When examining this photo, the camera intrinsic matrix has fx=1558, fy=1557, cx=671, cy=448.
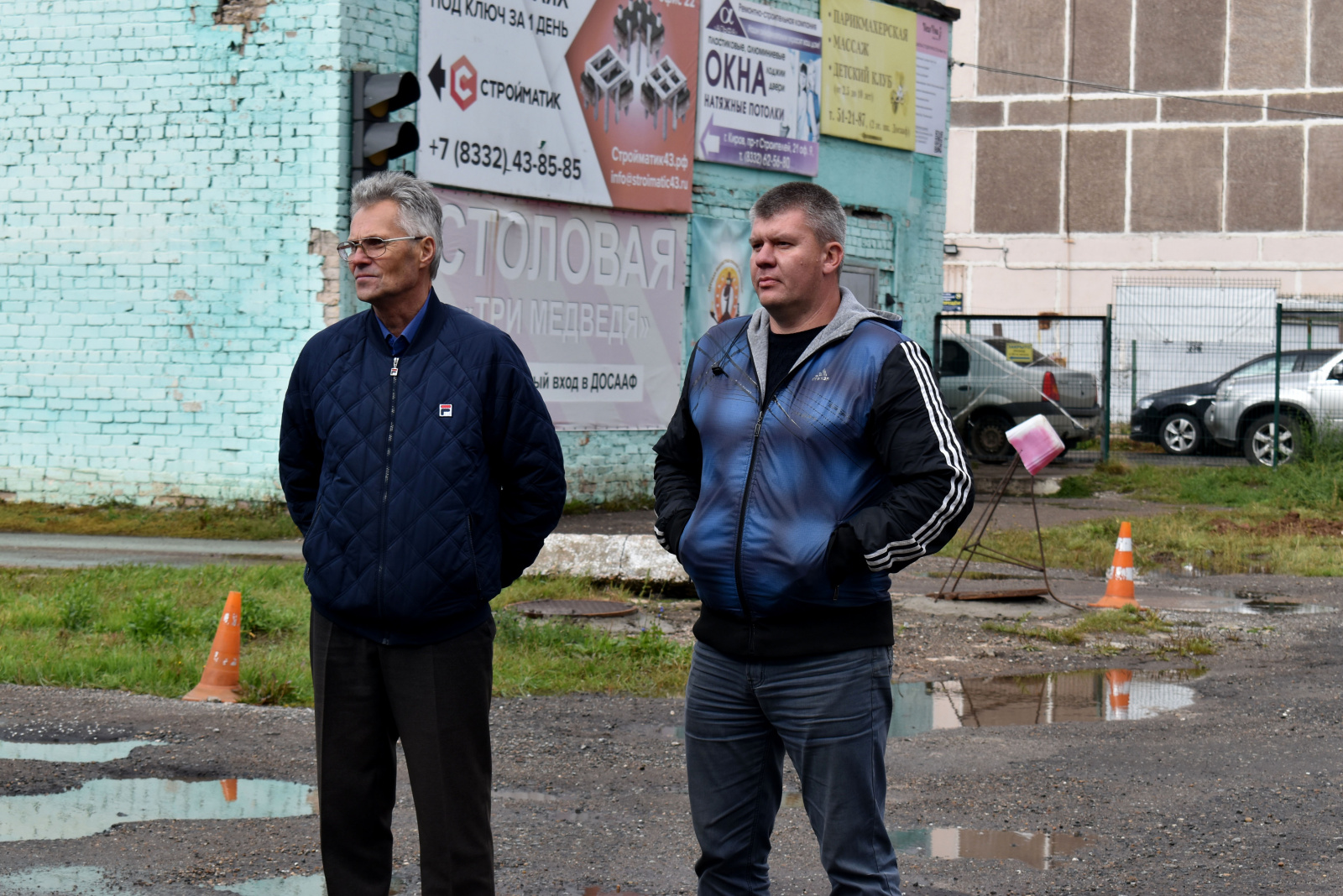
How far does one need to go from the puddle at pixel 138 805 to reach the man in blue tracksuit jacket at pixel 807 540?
226 centimetres

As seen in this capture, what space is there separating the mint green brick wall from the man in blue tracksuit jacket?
32.7 feet

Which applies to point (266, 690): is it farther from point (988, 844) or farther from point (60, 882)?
point (988, 844)

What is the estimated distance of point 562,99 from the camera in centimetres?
1512

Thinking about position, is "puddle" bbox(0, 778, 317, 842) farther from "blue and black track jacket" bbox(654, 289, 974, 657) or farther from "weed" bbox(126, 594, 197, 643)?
"weed" bbox(126, 594, 197, 643)

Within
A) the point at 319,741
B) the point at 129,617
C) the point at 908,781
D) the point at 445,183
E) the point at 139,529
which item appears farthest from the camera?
the point at 445,183

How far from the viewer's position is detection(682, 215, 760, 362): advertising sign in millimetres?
17078

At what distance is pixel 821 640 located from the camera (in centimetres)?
350

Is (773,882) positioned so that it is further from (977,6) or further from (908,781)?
(977,6)

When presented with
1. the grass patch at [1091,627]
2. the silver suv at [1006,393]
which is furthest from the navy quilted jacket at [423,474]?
the silver suv at [1006,393]

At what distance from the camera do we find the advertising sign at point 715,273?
672 inches

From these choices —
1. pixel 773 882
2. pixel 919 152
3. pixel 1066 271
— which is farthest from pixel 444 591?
pixel 1066 271

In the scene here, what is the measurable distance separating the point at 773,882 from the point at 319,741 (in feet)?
5.36

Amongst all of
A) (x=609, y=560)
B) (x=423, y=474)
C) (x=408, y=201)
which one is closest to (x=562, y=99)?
(x=609, y=560)

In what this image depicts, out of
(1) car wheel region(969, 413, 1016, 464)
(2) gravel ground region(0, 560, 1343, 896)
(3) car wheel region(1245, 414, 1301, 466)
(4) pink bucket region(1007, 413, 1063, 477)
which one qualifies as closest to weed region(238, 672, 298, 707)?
(2) gravel ground region(0, 560, 1343, 896)
